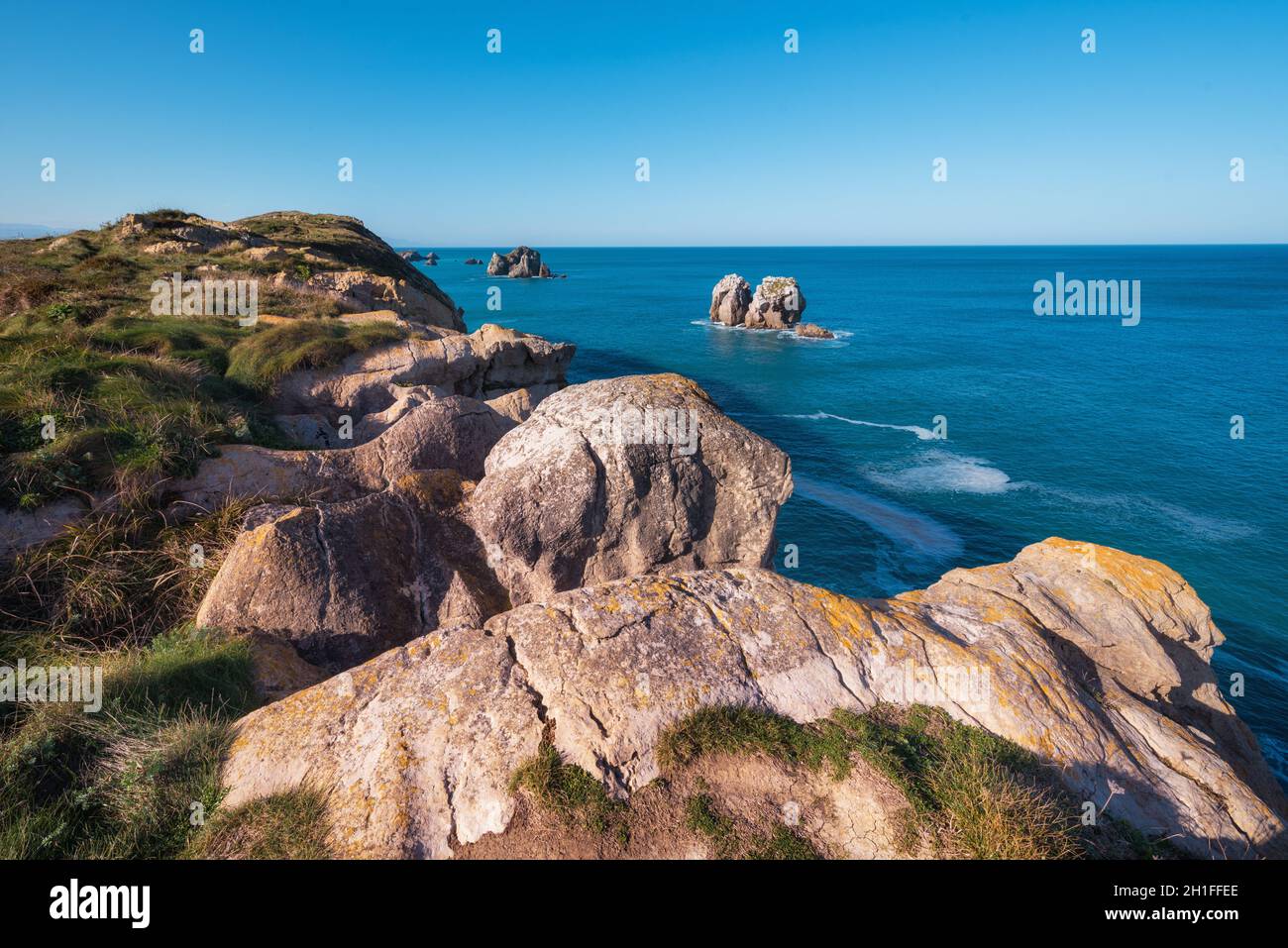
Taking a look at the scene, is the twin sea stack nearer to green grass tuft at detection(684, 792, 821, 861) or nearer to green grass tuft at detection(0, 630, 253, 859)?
green grass tuft at detection(684, 792, 821, 861)

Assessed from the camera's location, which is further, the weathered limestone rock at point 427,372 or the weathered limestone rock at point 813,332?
the weathered limestone rock at point 813,332

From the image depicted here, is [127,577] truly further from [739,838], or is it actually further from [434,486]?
[739,838]

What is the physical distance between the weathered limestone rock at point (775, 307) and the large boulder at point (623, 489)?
3195 inches

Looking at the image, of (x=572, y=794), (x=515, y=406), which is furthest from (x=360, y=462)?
(x=572, y=794)

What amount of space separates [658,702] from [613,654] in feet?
2.18

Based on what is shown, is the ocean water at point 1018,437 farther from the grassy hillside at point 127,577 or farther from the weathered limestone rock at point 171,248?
the weathered limestone rock at point 171,248

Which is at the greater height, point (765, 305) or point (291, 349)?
point (765, 305)

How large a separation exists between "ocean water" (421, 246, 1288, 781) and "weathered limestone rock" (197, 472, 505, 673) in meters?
19.1

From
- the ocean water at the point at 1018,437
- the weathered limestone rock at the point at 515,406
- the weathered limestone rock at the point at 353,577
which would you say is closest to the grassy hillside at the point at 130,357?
the weathered limestone rock at the point at 353,577

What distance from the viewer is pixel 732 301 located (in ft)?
299

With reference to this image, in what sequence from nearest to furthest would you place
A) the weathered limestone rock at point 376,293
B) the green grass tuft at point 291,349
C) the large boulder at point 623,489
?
the large boulder at point 623,489
the green grass tuft at point 291,349
the weathered limestone rock at point 376,293

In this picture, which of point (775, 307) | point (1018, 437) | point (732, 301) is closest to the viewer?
point (1018, 437)

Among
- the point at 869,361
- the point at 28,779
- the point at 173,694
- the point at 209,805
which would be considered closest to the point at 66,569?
the point at 173,694

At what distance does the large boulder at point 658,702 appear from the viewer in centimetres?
484
